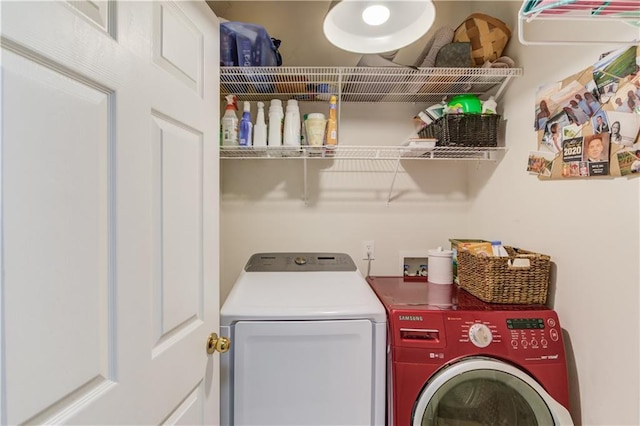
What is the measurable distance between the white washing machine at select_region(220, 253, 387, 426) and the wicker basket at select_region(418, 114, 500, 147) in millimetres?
939

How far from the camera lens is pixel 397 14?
3.24 ft

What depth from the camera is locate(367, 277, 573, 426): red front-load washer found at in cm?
110

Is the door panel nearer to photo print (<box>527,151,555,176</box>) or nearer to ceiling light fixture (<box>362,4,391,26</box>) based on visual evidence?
ceiling light fixture (<box>362,4,391,26</box>)

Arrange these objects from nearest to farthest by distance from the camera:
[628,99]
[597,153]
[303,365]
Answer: [628,99] → [597,153] → [303,365]

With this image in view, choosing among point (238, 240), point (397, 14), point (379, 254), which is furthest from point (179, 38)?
point (379, 254)

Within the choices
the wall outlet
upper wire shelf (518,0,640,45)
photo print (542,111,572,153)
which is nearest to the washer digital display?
photo print (542,111,572,153)

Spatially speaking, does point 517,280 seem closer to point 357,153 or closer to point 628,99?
point 628,99

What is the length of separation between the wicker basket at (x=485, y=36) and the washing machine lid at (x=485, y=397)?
144 cm

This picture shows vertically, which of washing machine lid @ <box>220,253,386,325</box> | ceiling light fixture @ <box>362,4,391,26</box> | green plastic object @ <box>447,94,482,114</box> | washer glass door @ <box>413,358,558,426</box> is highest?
ceiling light fixture @ <box>362,4,391,26</box>

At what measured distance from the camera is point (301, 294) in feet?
4.19

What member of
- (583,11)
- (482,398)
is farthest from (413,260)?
(583,11)

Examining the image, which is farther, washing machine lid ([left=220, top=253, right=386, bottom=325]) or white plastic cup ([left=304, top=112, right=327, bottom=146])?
white plastic cup ([left=304, top=112, right=327, bottom=146])

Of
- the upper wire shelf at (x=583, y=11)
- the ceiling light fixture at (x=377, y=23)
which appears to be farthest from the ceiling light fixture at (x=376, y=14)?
the upper wire shelf at (x=583, y=11)

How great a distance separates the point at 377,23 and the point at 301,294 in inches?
41.5
